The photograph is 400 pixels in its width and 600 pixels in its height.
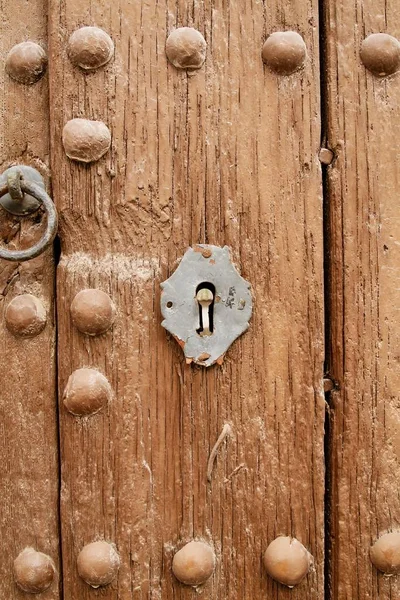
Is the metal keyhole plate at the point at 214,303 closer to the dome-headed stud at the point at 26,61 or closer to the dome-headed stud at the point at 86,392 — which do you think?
the dome-headed stud at the point at 86,392

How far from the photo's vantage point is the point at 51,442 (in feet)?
2.38

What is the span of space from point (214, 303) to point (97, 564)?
34 centimetres

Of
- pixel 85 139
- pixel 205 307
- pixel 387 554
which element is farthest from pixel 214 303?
pixel 387 554

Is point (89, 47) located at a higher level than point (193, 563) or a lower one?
higher

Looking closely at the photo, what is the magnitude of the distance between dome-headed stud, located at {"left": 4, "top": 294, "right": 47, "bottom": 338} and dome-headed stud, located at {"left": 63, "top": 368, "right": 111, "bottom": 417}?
8 cm

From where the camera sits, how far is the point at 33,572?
2.29ft

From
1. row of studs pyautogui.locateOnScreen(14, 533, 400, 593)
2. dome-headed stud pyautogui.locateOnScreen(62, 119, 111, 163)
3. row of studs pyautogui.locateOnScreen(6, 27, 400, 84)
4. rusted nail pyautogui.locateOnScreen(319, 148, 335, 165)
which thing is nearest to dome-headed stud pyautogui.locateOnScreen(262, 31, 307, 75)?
row of studs pyautogui.locateOnScreen(6, 27, 400, 84)

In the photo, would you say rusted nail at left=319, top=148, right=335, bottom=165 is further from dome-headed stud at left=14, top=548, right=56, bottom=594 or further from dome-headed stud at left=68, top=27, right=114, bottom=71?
dome-headed stud at left=14, top=548, right=56, bottom=594

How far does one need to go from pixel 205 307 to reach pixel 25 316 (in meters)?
0.23

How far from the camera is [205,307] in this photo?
698mm

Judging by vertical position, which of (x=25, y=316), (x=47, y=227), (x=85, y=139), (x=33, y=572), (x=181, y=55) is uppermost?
(x=181, y=55)

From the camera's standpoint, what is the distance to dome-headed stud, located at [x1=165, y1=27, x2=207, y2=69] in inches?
28.0

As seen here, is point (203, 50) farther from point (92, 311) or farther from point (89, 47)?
point (92, 311)

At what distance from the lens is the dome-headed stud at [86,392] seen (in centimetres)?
70
